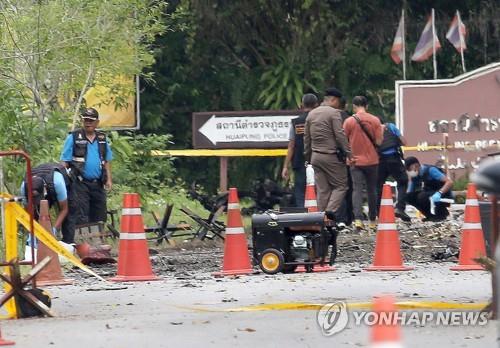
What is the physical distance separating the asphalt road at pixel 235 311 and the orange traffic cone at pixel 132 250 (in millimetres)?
235

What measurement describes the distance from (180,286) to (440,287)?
7.55 ft

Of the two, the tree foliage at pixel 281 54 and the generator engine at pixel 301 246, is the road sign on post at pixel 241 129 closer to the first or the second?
the tree foliage at pixel 281 54

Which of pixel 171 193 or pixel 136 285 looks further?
pixel 171 193

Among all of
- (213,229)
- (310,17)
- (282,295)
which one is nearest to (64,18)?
(213,229)

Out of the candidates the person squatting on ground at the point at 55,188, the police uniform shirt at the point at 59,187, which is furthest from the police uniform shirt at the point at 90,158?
the police uniform shirt at the point at 59,187

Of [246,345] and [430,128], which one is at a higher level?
[430,128]

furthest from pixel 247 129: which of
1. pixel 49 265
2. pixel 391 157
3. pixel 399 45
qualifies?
pixel 49 265

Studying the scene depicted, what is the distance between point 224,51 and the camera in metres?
34.1

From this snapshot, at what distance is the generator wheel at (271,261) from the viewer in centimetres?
1343

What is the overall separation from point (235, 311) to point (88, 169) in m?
5.77

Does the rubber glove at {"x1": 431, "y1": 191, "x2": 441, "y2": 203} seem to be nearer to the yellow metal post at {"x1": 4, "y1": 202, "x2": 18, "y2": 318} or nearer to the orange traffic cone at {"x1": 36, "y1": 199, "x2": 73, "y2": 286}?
the orange traffic cone at {"x1": 36, "y1": 199, "x2": 73, "y2": 286}

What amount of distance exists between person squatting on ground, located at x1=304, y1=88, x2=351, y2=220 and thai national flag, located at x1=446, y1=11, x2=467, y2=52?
13268 millimetres

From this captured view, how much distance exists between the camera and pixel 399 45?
3088 centimetres

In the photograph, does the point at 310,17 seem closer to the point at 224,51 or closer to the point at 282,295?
the point at 224,51
